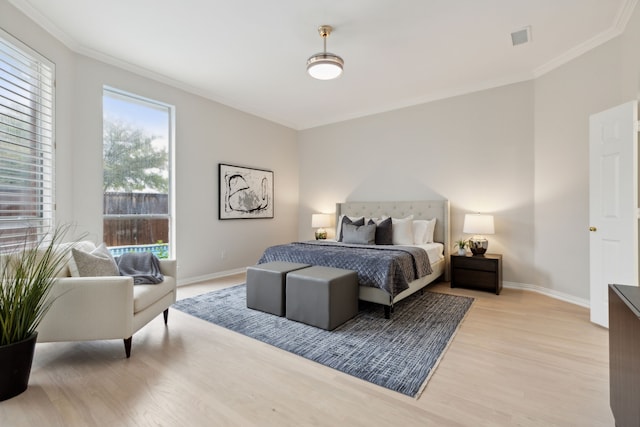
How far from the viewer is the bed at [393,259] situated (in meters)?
3.00

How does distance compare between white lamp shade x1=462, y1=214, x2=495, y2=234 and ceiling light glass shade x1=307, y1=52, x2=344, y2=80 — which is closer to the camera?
ceiling light glass shade x1=307, y1=52, x2=344, y2=80

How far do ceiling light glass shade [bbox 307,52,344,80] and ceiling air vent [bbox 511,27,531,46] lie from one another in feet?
5.96

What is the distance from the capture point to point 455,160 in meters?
4.56

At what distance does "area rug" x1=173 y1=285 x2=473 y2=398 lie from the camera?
2.05 meters

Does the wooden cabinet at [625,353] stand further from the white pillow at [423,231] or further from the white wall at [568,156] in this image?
the white pillow at [423,231]

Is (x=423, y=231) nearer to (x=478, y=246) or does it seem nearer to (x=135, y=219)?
(x=478, y=246)

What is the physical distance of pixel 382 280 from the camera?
2941mm

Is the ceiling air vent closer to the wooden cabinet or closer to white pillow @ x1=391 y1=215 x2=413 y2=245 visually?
white pillow @ x1=391 y1=215 x2=413 y2=245

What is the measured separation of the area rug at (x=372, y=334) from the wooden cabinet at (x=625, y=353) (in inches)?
35.9

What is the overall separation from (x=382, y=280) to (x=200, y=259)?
2.93 meters

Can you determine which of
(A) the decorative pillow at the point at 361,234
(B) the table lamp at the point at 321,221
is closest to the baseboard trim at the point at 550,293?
(A) the decorative pillow at the point at 361,234

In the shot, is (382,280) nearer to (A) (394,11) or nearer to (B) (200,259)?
(A) (394,11)

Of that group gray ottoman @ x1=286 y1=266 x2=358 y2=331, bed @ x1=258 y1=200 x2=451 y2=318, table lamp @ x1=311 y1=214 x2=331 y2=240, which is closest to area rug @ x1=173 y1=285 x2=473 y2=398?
gray ottoman @ x1=286 y1=266 x2=358 y2=331

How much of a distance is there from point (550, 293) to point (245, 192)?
15.4ft
